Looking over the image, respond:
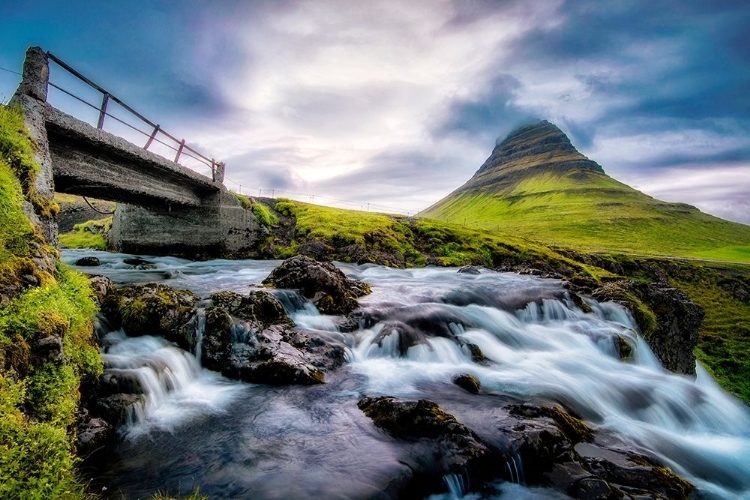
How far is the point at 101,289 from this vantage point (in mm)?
9719

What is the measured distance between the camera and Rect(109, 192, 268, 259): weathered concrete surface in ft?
86.0

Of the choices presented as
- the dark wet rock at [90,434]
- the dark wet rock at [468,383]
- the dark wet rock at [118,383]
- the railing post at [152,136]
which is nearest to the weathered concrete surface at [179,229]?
the railing post at [152,136]

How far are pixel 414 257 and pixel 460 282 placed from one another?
11590 millimetres

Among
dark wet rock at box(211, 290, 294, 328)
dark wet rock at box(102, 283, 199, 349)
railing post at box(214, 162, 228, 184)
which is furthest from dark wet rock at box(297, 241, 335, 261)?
dark wet rock at box(102, 283, 199, 349)

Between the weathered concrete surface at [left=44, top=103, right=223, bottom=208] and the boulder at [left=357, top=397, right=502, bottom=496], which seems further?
the weathered concrete surface at [left=44, top=103, right=223, bottom=208]

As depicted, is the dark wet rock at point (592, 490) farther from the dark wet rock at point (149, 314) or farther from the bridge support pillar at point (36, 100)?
the bridge support pillar at point (36, 100)

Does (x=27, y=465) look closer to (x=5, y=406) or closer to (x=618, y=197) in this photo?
(x=5, y=406)

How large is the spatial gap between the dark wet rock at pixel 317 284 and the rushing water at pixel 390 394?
0.57 metres

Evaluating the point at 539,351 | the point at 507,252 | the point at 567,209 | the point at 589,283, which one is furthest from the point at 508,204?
the point at 539,351

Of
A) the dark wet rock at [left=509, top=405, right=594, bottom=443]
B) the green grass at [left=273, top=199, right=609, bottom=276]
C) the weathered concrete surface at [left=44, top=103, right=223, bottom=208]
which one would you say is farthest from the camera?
the green grass at [left=273, top=199, right=609, bottom=276]

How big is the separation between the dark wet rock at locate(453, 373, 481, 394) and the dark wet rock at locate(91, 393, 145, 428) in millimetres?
6823

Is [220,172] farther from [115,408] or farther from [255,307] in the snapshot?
[115,408]

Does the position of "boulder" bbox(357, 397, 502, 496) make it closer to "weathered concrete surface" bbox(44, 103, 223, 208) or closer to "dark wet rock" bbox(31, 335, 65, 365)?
"dark wet rock" bbox(31, 335, 65, 365)

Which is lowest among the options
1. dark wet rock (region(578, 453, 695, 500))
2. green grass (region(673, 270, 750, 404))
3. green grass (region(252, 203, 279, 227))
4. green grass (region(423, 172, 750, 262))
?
green grass (region(673, 270, 750, 404))
